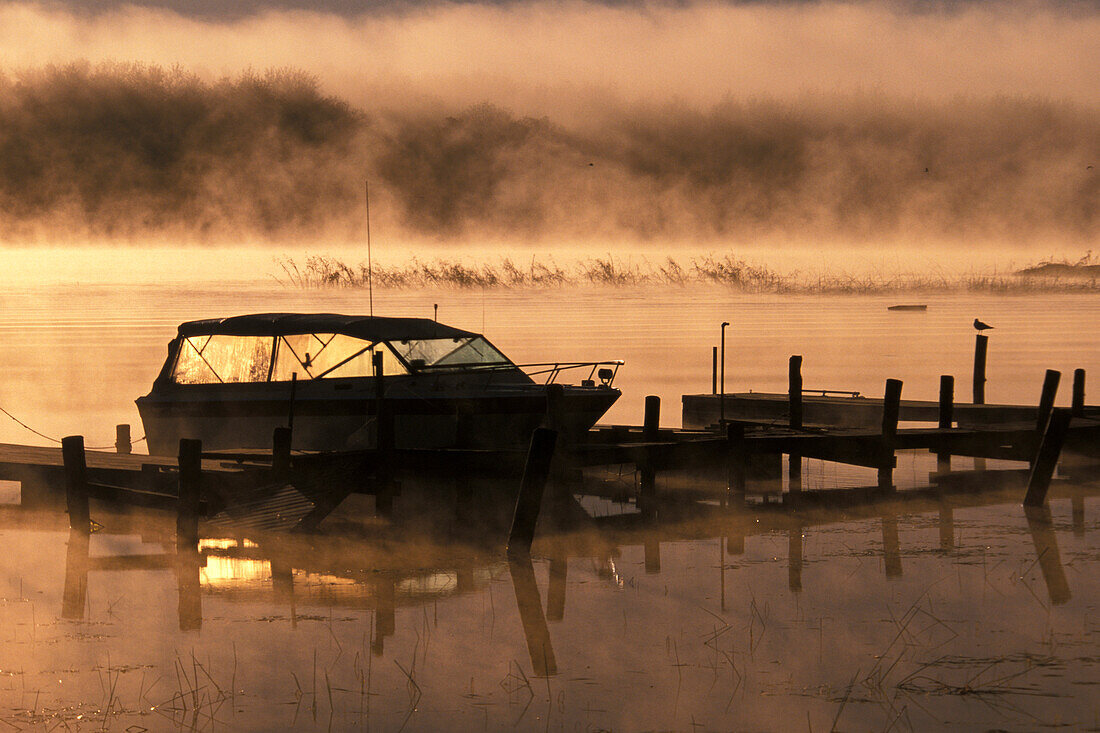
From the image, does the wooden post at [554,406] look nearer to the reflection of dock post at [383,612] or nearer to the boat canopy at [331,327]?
the boat canopy at [331,327]

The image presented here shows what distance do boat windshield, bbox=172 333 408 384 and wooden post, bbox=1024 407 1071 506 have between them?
32.3 ft

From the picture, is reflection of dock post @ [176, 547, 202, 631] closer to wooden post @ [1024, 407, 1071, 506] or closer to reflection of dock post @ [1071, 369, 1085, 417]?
wooden post @ [1024, 407, 1071, 506]

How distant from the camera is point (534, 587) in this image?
14586 mm

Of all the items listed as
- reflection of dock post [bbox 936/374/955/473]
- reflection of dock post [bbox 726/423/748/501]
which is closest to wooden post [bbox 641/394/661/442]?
reflection of dock post [bbox 726/423/748/501]

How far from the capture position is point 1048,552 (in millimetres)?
16156

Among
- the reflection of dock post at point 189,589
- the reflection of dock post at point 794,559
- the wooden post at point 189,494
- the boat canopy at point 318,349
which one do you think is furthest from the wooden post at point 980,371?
the reflection of dock post at point 189,589

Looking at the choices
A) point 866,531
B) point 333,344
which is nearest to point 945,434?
point 866,531

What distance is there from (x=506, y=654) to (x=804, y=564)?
5.22 m

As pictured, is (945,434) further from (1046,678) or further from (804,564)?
(1046,678)

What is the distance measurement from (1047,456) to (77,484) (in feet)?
46.8

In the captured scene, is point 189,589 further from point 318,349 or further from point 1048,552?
point 1048,552

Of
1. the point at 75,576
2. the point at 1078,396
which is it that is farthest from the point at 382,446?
the point at 1078,396

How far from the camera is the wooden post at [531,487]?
1538 centimetres

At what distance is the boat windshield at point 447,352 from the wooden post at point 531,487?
466 cm
